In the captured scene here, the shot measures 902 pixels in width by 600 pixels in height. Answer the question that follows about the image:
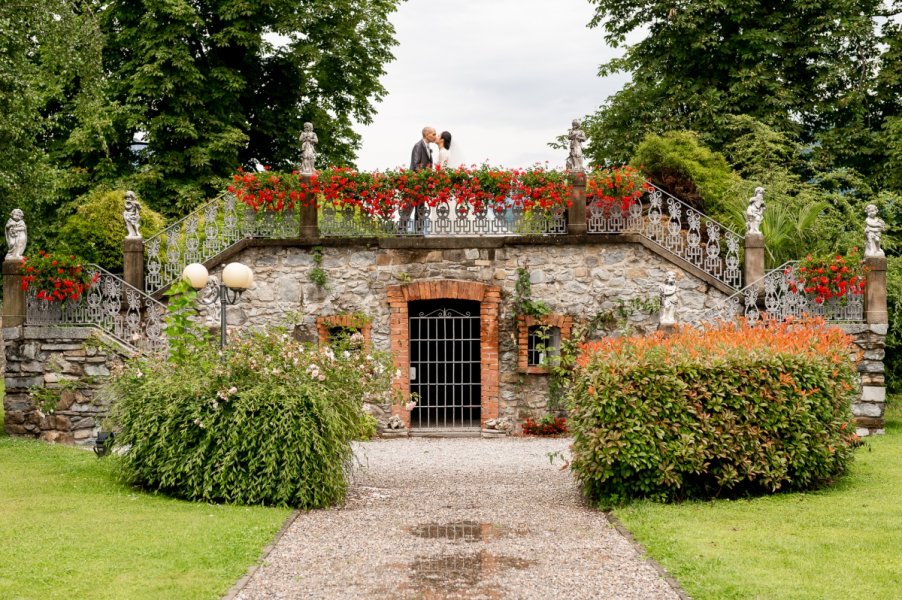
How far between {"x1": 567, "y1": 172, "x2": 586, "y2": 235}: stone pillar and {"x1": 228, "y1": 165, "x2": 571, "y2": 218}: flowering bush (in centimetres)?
12

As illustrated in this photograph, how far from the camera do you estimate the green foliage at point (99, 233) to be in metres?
18.4

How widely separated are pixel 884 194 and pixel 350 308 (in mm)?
11257

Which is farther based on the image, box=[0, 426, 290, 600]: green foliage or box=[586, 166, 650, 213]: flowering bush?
box=[586, 166, 650, 213]: flowering bush

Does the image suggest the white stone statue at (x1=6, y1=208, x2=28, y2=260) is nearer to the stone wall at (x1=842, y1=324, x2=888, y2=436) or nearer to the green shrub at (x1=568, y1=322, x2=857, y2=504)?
the green shrub at (x1=568, y1=322, x2=857, y2=504)

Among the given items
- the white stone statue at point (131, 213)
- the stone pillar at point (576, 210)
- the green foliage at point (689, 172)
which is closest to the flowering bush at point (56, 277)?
the white stone statue at point (131, 213)

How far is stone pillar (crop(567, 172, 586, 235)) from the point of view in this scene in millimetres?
16172

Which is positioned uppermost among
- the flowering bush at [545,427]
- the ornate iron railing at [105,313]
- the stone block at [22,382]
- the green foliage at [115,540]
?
the ornate iron railing at [105,313]

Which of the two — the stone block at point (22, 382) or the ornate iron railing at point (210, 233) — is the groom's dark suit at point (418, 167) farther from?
the stone block at point (22, 382)

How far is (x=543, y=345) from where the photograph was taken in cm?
1630

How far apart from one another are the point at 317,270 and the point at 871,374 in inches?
342

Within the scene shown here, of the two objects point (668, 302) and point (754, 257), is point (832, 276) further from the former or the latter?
point (668, 302)

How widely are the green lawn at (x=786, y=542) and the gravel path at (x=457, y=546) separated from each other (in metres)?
0.33

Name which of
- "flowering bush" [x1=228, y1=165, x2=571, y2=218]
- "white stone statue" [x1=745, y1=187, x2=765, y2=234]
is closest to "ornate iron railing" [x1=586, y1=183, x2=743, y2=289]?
"white stone statue" [x1=745, y1=187, x2=765, y2=234]

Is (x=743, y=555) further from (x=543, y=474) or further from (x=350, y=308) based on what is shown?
(x=350, y=308)
